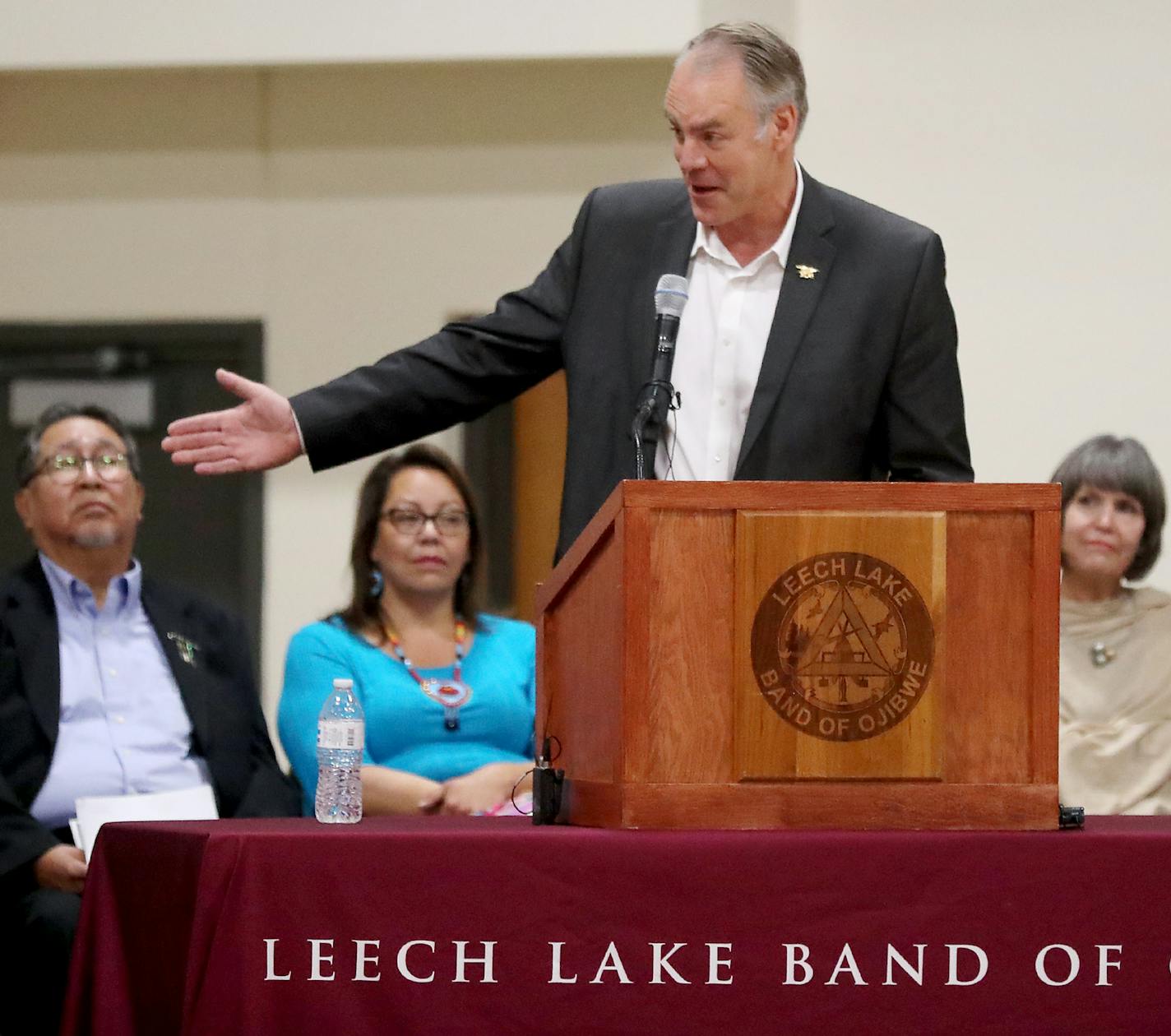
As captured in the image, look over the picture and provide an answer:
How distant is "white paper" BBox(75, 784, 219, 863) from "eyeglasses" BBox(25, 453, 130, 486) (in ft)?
2.57

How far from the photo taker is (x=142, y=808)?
3.32 metres

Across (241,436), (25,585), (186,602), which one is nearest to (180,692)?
(186,602)

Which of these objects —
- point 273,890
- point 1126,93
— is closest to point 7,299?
point 1126,93

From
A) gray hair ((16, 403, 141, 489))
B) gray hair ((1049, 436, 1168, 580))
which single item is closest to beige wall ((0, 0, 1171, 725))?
gray hair ((1049, 436, 1168, 580))

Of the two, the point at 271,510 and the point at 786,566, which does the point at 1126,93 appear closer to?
the point at 271,510

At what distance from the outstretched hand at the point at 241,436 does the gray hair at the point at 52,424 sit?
5.92ft

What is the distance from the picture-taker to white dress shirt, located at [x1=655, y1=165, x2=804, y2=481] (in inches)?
90.9

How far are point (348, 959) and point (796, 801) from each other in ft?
1.54

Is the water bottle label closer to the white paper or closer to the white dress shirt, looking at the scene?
the white dress shirt

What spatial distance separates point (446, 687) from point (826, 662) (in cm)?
216

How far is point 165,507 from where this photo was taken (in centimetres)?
605

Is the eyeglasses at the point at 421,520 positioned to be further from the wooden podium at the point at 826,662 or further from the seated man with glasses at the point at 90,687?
the wooden podium at the point at 826,662

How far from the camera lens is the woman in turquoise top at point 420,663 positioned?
12.2ft

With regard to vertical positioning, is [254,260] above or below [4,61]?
below
